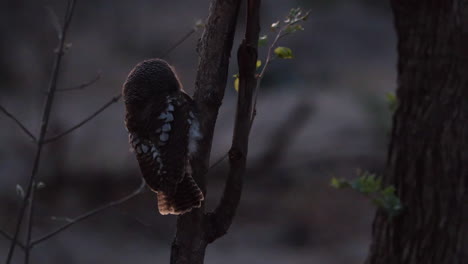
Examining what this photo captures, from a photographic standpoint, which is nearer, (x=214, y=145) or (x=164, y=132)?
(x=164, y=132)

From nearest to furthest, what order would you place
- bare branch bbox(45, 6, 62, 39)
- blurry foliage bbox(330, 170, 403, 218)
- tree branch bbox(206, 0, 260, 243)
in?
tree branch bbox(206, 0, 260, 243)
bare branch bbox(45, 6, 62, 39)
blurry foliage bbox(330, 170, 403, 218)

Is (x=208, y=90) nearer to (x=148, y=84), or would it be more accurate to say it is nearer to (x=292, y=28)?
(x=292, y=28)

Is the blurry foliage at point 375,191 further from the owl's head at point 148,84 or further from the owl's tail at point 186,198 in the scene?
the owl's tail at point 186,198

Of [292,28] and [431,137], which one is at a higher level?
[292,28]

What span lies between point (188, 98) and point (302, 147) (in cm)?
869

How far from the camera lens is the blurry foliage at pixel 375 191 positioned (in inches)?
166

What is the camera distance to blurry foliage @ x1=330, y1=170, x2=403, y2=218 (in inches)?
166

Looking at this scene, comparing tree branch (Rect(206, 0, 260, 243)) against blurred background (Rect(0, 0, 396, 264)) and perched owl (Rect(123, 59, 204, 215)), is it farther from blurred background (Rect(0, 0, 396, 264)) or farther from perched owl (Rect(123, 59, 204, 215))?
blurred background (Rect(0, 0, 396, 264))

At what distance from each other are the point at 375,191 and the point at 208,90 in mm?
1761

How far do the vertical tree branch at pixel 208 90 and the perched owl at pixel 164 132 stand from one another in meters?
0.07

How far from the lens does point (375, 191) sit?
4.26m

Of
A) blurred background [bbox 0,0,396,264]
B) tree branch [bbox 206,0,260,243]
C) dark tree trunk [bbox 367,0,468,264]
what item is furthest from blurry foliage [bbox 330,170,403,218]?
blurred background [bbox 0,0,396,264]

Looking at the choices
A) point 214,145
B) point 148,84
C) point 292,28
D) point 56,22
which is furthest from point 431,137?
point 214,145

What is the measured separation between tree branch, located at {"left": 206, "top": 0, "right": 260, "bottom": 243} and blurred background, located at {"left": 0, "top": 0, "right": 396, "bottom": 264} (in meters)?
3.94
